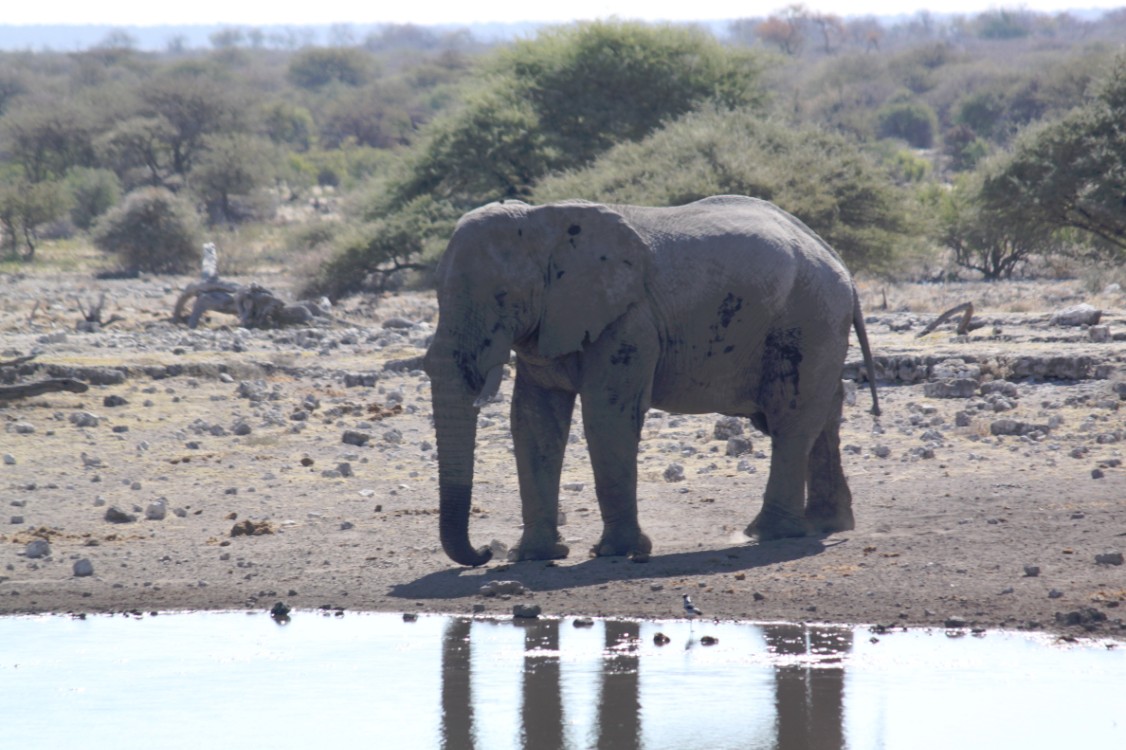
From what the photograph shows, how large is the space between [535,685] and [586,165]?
A: 65.1 feet

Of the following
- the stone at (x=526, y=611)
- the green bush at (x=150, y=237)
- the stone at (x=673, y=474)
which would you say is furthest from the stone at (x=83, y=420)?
the green bush at (x=150, y=237)

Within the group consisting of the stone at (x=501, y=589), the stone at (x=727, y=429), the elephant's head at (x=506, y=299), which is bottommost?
the stone at (x=501, y=589)

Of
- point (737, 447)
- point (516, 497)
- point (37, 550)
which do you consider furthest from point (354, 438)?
point (37, 550)

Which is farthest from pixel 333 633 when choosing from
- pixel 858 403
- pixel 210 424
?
pixel 858 403

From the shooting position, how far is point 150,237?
3303cm

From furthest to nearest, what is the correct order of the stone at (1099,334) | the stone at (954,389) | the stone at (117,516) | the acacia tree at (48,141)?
the acacia tree at (48,141) → the stone at (1099,334) → the stone at (954,389) → the stone at (117,516)

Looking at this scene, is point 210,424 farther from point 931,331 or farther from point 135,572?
point 931,331

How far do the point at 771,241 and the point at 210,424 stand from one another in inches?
240

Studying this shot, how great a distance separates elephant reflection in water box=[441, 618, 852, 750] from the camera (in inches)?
245

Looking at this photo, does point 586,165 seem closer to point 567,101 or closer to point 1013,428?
point 567,101

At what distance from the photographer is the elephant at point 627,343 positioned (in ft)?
25.8

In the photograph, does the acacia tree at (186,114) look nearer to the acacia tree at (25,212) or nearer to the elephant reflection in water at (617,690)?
the acacia tree at (25,212)

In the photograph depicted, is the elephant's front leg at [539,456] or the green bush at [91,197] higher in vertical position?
the green bush at [91,197]

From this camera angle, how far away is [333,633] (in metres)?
7.61
